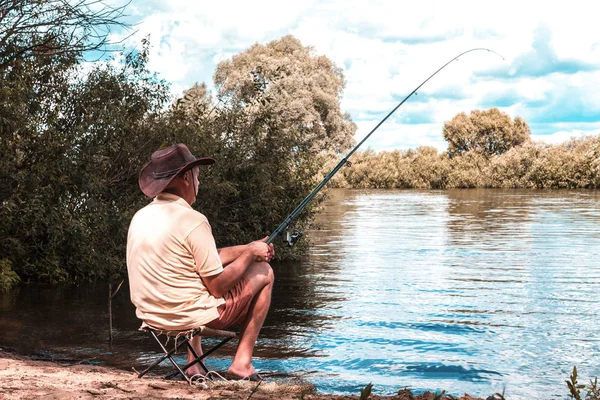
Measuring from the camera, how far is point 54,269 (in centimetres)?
1148

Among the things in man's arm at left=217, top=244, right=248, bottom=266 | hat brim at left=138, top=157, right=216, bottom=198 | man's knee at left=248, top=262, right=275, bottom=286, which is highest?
hat brim at left=138, top=157, right=216, bottom=198

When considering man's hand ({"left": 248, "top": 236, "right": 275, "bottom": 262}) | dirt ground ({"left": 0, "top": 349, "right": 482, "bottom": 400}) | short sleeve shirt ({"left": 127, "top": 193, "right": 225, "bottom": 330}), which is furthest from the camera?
man's hand ({"left": 248, "top": 236, "right": 275, "bottom": 262})

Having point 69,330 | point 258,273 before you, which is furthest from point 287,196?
point 258,273

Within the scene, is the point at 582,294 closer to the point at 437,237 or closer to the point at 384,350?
the point at 384,350

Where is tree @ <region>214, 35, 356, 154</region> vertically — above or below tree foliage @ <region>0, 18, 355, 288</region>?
above

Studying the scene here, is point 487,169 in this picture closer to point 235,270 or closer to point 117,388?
point 235,270

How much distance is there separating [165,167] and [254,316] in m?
1.14

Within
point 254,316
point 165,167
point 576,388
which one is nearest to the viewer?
point 576,388

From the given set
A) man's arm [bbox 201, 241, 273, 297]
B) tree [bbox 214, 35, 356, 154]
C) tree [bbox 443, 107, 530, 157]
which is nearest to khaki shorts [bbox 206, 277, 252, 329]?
man's arm [bbox 201, 241, 273, 297]

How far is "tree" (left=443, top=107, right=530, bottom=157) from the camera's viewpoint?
86500 millimetres

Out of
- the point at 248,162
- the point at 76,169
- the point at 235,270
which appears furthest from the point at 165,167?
the point at 248,162

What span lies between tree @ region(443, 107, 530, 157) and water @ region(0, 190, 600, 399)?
7056 cm

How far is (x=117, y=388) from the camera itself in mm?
4578

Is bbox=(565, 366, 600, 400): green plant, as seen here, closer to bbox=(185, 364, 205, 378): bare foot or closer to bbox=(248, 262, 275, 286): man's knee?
bbox=(248, 262, 275, 286): man's knee
